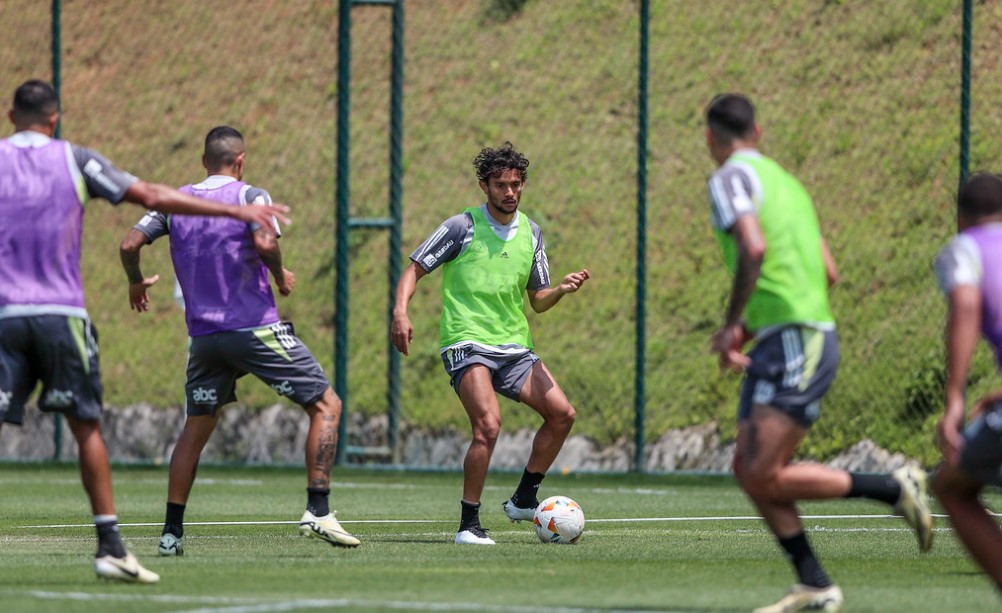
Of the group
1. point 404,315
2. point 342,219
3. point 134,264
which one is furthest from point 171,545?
point 342,219

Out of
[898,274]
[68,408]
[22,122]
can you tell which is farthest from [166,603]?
[898,274]

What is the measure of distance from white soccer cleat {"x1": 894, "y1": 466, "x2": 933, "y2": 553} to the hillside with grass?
28.4ft

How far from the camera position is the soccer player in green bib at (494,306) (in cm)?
1111

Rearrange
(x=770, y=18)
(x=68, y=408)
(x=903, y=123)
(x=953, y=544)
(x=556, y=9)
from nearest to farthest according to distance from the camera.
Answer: (x=68, y=408) < (x=953, y=544) < (x=903, y=123) < (x=770, y=18) < (x=556, y=9)

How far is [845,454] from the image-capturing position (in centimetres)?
1705

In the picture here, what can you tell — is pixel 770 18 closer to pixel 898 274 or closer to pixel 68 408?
pixel 898 274

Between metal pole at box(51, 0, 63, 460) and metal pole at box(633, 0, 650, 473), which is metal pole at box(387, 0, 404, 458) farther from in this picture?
Answer: metal pole at box(51, 0, 63, 460)

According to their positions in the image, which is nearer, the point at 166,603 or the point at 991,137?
the point at 166,603

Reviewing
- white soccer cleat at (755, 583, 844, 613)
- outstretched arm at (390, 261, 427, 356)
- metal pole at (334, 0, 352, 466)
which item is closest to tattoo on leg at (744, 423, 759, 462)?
white soccer cleat at (755, 583, 844, 613)

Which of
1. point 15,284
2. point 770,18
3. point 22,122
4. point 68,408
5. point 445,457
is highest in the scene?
point 770,18

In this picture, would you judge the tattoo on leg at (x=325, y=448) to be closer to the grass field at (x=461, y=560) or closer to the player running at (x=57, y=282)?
the grass field at (x=461, y=560)

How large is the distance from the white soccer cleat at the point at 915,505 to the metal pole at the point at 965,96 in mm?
8752

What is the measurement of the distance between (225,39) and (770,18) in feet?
26.5

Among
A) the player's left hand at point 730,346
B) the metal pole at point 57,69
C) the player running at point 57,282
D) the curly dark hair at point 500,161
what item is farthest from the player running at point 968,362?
the metal pole at point 57,69
